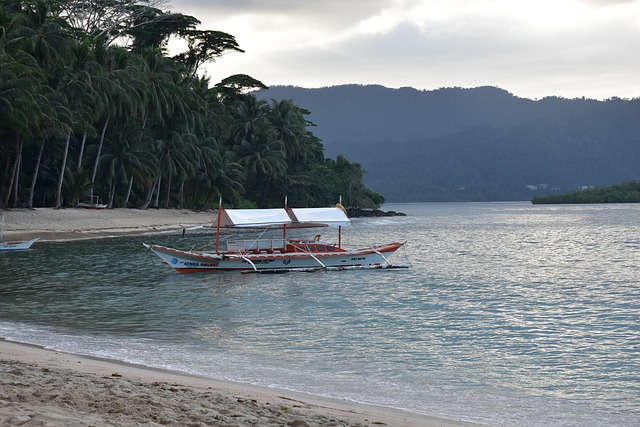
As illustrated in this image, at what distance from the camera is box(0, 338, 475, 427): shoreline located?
7855 millimetres

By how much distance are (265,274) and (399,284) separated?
Result: 21.6 feet

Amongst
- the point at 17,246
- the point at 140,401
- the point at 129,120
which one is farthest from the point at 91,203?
the point at 140,401

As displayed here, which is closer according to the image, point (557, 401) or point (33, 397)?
point (33, 397)

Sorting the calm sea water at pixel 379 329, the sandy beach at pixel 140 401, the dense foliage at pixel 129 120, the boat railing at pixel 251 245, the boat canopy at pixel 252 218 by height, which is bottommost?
the calm sea water at pixel 379 329

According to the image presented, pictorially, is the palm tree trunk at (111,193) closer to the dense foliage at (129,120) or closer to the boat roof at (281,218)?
the dense foliage at (129,120)

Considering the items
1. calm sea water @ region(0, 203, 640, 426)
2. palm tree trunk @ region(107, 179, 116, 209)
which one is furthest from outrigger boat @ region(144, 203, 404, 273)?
palm tree trunk @ region(107, 179, 116, 209)

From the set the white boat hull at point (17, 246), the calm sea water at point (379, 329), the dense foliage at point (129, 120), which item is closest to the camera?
the calm sea water at point (379, 329)

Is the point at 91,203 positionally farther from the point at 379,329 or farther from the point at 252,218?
the point at 379,329

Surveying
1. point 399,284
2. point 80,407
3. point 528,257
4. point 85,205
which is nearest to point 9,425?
point 80,407

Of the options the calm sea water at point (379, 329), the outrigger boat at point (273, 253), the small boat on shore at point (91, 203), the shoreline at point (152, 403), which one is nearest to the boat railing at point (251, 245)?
the outrigger boat at point (273, 253)

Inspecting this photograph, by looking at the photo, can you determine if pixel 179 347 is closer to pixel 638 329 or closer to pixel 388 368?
pixel 388 368

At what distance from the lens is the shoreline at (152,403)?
786 cm

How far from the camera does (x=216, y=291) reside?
27750 millimetres

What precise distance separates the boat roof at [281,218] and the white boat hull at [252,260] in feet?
4.71
